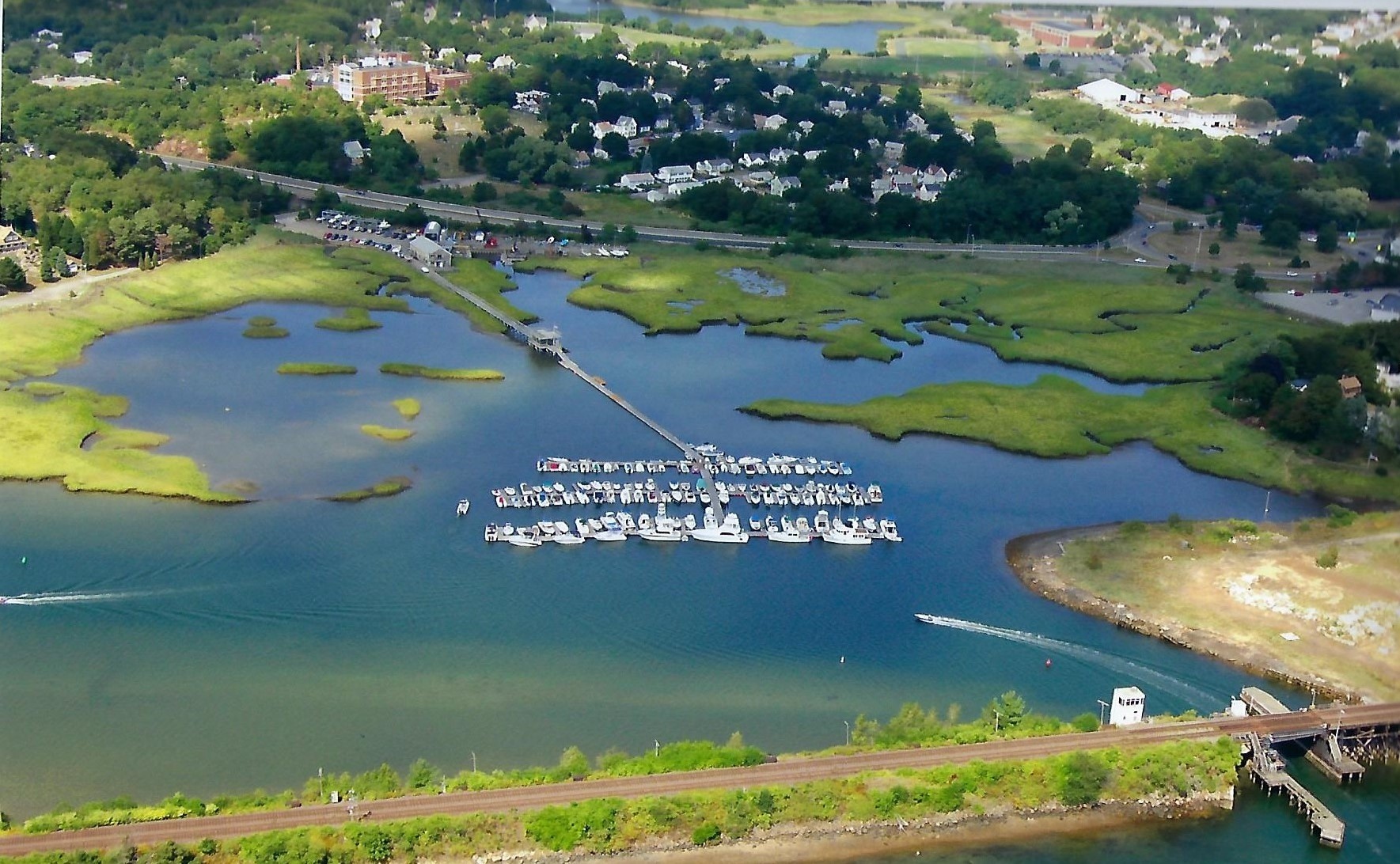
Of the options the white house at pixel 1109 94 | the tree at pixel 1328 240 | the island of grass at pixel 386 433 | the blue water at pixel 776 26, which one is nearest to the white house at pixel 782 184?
the tree at pixel 1328 240

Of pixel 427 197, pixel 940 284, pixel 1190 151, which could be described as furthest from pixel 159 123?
pixel 1190 151

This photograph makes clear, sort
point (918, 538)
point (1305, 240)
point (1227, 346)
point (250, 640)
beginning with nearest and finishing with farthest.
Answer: point (250, 640) → point (918, 538) → point (1227, 346) → point (1305, 240)

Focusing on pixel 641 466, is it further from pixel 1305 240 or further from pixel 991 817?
pixel 1305 240

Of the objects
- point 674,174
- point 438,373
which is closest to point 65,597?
point 438,373

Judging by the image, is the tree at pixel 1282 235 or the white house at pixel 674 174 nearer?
the tree at pixel 1282 235

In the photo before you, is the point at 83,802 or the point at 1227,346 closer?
the point at 83,802

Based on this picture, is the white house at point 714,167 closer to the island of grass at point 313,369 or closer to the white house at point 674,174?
the white house at point 674,174

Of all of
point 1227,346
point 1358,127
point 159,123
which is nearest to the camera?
point 1227,346
